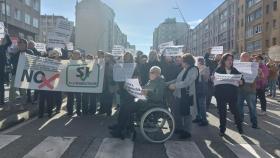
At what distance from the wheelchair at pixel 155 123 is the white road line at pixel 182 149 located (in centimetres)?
21

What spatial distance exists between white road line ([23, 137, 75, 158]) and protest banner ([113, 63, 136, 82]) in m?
2.70

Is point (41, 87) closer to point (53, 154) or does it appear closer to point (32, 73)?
point (32, 73)

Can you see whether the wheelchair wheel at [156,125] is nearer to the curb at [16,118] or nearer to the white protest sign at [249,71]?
the white protest sign at [249,71]

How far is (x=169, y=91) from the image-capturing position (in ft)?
33.2

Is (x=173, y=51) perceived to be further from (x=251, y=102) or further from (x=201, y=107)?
(x=251, y=102)

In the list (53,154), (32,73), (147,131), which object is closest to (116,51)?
(32,73)

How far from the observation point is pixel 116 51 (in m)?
14.5

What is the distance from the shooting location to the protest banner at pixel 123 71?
1034 cm

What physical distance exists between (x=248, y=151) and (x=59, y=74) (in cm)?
544

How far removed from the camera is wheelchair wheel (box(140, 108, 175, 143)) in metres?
8.05

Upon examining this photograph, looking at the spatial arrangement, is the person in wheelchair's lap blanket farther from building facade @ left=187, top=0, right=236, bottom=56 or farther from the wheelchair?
building facade @ left=187, top=0, right=236, bottom=56

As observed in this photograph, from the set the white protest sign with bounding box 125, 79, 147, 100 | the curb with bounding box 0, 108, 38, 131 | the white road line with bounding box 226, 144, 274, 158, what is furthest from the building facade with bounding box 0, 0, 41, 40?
the white road line with bounding box 226, 144, 274, 158

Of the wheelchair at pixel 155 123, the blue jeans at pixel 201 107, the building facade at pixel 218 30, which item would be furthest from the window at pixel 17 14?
the wheelchair at pixel 155 123

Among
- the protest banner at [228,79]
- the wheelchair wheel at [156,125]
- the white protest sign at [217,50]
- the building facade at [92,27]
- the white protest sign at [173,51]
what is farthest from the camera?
the building facade at [92,27]
